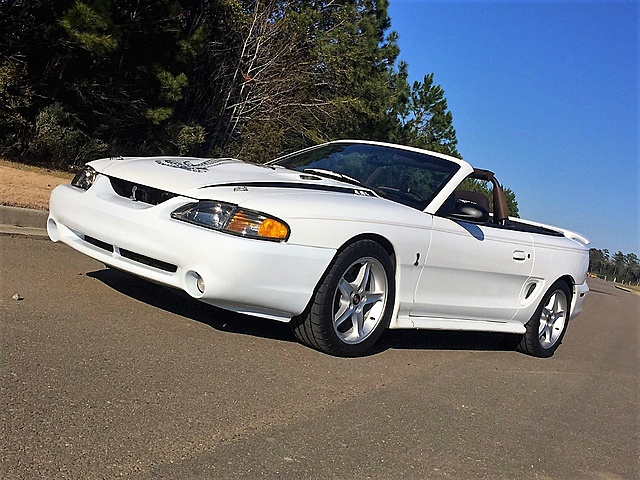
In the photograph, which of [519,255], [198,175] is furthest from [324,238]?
[519,255]

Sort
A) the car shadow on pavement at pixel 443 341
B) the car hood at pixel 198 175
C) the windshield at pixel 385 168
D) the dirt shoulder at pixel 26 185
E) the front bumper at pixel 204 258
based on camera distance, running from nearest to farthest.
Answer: the front bumper at pixel 204 258
the car hood at pixel 198 175
the windshield at pixel 385 168
the car shadow on pavement at pixel 443 341
the dirt shoulder at pixel 26 185

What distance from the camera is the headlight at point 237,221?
4027 millimetres

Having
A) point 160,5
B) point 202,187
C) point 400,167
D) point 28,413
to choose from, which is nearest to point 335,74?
point 160,5

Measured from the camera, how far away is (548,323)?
256 inches

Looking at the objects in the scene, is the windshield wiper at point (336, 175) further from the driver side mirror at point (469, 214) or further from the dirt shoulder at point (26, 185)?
the dirt shoulder at point (26, 185)

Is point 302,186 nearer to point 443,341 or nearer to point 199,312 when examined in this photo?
point 199,312

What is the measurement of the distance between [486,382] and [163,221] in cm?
244

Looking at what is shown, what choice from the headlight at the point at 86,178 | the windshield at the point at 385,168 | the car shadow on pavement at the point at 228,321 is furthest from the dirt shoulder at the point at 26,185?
the windshield at the point at 385,168

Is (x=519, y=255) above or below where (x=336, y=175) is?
below

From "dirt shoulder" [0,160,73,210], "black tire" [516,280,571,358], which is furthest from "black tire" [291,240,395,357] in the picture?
"dirt shoulder" [0,160,73,210]

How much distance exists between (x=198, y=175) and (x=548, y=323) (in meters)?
3.63

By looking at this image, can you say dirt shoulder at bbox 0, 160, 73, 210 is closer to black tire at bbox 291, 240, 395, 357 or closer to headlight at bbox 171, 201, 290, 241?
headlight at bbox 171, 201, 290, 241

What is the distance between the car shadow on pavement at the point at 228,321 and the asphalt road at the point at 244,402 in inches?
0.9

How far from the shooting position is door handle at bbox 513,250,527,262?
5.73 m
